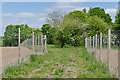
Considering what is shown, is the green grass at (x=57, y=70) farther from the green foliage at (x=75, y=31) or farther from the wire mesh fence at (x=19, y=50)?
the green foliage at (x=75, y=31)

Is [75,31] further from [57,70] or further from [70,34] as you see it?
[57,70]

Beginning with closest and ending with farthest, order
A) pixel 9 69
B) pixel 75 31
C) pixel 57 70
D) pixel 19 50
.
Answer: pixel 9 69
pixel 57 70
pixel 19 50
pixel 75 31

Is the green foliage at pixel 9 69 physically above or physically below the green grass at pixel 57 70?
above

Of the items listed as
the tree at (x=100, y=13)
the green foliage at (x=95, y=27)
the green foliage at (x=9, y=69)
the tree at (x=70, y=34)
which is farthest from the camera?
the tree at (x=100, y=13)

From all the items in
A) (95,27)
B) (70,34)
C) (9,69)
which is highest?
(95,27)

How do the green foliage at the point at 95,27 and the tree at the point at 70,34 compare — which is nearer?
the tree at the point at 70,34

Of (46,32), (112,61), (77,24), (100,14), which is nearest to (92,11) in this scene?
(100,14)

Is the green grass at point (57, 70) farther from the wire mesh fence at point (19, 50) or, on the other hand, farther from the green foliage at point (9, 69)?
the wire mesh fence at point (19, 50)

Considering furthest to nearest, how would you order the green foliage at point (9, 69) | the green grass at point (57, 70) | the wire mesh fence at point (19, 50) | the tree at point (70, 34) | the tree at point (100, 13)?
1. the tree at point (100, 13)
2. the tree at point (70, 34)
3. the wire mesh fence at point (19, 50)
4. the green foliage at point (9, 69)
5. the green grass at point (57, 70)

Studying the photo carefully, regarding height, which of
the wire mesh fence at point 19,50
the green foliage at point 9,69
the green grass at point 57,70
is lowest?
the green grass at point 57,70

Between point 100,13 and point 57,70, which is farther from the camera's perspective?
point 100,13

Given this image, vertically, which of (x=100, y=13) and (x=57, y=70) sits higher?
(x=100, y=13)

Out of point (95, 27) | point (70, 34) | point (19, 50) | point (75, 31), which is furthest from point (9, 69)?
point (95, 27)

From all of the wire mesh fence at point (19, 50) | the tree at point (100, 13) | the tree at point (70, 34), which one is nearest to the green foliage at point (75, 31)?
the tree at point (70, 34)
